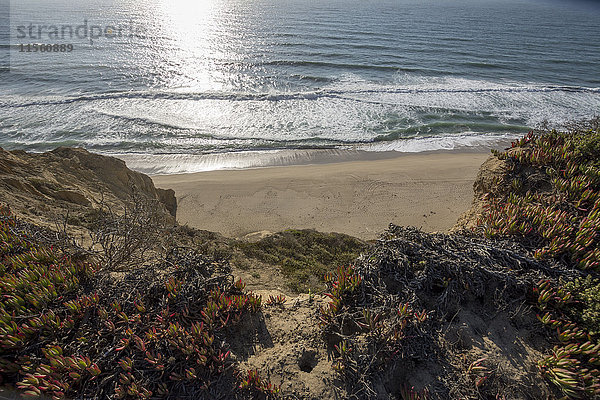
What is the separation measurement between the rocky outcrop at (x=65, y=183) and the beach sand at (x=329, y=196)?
1.75m

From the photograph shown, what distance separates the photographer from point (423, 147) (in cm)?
1627

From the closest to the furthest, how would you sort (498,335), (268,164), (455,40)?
(498,335) < (268,164) < (455,40)

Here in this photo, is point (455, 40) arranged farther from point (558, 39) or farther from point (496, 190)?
point (496, 190)

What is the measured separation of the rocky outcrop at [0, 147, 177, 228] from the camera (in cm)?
674

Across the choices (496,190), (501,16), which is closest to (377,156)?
(496,190)

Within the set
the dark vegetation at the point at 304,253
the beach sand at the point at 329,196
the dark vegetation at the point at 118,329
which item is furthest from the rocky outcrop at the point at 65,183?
the dark vegetation at the point at 304,253

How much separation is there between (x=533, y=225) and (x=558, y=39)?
43507 millimetres

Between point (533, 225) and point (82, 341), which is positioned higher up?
point (533, 225)

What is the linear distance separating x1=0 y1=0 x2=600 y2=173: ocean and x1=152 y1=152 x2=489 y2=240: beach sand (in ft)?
6.79

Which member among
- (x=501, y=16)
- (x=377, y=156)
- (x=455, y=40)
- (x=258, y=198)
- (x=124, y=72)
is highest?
(x=501, y=16)

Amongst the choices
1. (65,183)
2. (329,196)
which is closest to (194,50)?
(329,196)

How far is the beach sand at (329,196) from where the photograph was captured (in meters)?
10.1

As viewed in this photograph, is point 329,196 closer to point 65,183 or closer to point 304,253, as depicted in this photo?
point 304,253

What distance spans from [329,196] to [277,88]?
1357 centimetres
